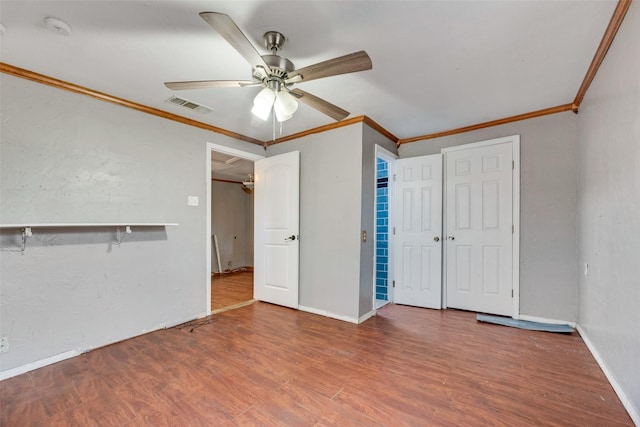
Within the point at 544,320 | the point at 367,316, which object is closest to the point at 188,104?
the point at 367,316

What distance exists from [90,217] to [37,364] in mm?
1183

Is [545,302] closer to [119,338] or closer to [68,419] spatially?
[68,419]

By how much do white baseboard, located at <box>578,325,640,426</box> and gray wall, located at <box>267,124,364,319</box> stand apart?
1.97m

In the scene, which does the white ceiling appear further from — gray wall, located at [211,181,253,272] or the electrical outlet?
gray wall, located at [211,181,253,272]

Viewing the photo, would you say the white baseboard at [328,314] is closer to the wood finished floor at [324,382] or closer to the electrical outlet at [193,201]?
the wood finished floor at [324,382]

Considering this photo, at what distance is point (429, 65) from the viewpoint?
206cm

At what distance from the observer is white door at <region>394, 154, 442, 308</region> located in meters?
3.59

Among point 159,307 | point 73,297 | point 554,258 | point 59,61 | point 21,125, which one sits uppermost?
point 59,61

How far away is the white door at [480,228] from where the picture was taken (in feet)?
10.5

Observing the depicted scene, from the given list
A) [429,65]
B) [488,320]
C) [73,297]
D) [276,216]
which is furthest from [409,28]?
[73,297]

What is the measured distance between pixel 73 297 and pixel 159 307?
0.73 metres

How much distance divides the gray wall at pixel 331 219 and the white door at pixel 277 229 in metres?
0.11

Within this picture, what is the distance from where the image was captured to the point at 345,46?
1831 mm

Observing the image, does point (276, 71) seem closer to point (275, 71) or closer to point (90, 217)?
point (275, 71)
